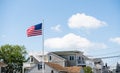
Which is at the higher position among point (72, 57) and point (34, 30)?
point (34, 30)

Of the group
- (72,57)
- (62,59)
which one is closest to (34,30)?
(62,59)

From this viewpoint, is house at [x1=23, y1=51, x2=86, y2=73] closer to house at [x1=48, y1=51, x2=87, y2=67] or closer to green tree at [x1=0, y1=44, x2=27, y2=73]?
house at [x1=48, y1=51, x2=87, y2=67]

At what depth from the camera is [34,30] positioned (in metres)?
38.9

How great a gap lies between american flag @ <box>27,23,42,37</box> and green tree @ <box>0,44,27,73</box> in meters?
56.4

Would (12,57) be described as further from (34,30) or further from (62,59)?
(34,30)

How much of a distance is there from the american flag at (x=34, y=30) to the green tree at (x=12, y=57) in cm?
5640

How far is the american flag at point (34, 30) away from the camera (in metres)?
38.5

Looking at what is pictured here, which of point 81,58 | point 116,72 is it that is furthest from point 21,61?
point 116,72

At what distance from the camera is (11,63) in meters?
95.6

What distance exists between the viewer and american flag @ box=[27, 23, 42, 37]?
38.5 m

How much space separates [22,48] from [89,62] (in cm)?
1960

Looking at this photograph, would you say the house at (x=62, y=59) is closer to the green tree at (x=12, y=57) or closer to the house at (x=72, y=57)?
the house at (x=72, y=57)

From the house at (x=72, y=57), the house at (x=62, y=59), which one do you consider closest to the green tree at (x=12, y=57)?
the house at (x=62, y=59)

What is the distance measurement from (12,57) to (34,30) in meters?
57.8
